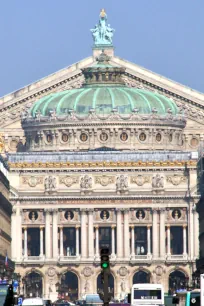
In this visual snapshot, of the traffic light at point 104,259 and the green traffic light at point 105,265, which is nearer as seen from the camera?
the traffic light at point 104,259

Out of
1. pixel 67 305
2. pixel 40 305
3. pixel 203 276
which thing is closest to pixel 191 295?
pixel 203 276

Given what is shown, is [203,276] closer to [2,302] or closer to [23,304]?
[2,302]

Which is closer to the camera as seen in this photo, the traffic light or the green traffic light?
the traffic light

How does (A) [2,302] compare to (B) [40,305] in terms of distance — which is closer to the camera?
(A) [2,302]

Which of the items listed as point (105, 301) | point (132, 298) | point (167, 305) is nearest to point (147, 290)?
point (132, 298)

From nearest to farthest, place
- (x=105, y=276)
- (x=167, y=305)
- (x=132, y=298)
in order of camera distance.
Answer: (x=105, y=276), (x=132, y=298), (x=167, y=305)

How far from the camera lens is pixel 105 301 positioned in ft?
425

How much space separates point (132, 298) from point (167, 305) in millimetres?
18496

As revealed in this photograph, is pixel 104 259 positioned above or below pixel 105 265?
above

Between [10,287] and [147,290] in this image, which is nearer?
[10,287]

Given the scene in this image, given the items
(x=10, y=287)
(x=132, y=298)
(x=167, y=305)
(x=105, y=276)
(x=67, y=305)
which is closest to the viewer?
(x=105, y=276)

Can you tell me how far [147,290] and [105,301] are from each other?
33877mm

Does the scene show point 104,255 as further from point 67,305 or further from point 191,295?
point 67,305

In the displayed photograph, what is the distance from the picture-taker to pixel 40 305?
16750 cm
